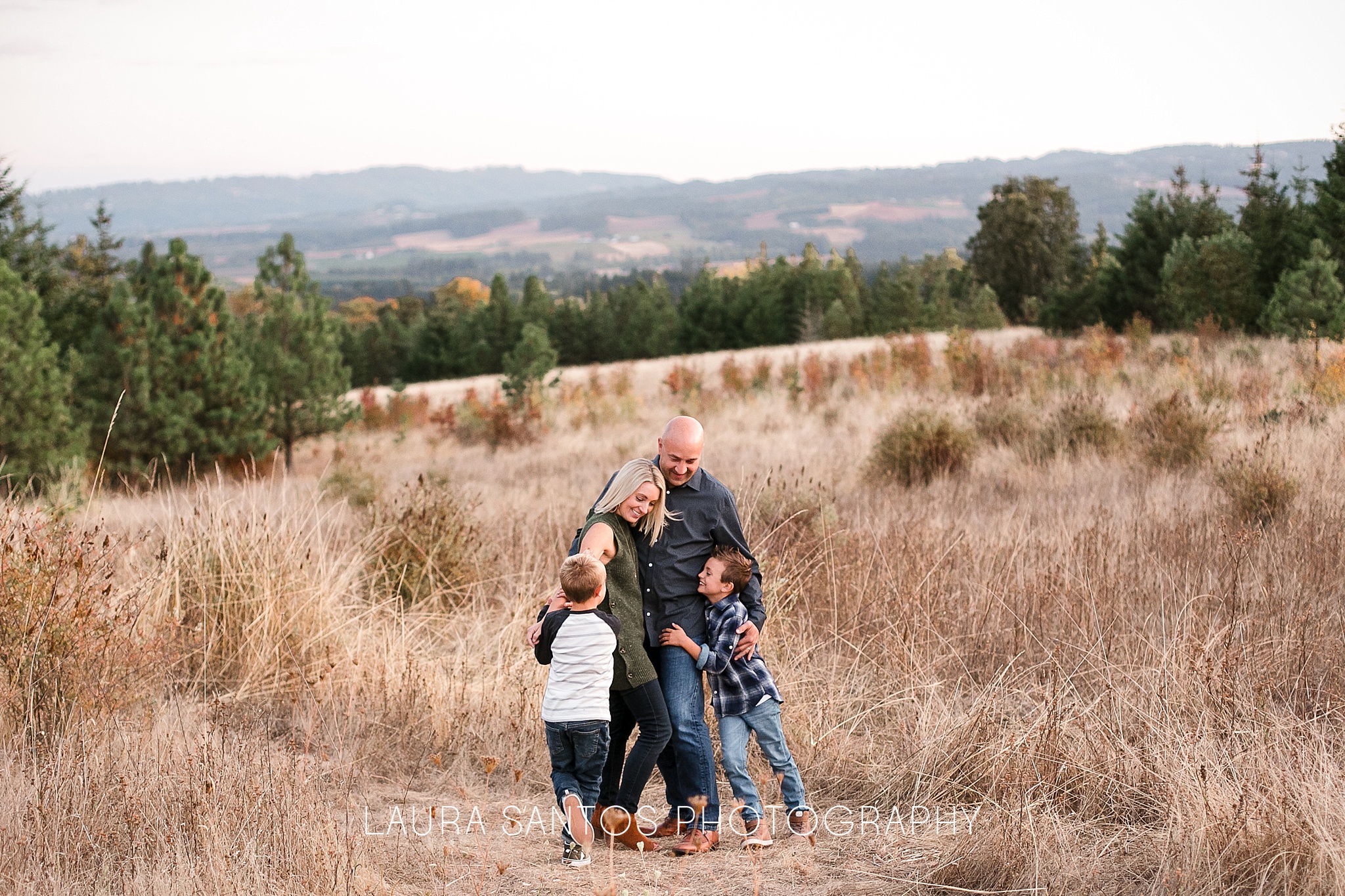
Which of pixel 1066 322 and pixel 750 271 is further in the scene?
pixel 750 271

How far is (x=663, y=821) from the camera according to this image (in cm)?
366

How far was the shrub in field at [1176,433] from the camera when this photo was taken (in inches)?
337

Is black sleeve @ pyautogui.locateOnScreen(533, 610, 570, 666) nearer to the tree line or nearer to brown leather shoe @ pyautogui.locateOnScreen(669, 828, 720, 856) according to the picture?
brown leather shoe @ pyautogui.locateOnScreen(669, 828, 720, 856)

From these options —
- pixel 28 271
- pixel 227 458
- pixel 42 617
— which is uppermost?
pixel 28 271

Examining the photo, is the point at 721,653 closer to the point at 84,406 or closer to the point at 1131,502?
the point at 1131,502

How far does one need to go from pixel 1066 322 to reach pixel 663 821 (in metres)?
31.5

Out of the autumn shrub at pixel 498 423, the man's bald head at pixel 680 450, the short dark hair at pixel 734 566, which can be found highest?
the man's bald head at pixel 680 450

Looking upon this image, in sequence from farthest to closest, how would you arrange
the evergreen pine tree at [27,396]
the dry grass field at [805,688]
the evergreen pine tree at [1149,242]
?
the evergreen pine tree at [1149,242] < the evergreen pine tree at [27,396] < the dry grass field at [805,688]

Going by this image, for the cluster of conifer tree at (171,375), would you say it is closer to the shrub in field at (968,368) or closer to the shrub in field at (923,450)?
the shrub in field at (923,450)

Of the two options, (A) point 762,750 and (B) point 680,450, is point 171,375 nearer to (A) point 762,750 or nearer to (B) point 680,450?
(B) point 680,450

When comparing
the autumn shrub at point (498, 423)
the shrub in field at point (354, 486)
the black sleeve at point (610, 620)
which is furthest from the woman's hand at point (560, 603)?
the autumn shrub at point (498, 423)

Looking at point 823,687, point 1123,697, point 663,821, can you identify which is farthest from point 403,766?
point 1123,697

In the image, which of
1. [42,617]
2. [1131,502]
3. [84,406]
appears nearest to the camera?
[42,617]

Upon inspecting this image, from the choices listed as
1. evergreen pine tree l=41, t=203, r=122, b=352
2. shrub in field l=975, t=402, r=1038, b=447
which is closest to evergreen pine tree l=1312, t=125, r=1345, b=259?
shrub in field l=975, t=402, r=1038, b=447
